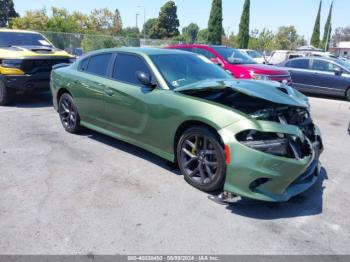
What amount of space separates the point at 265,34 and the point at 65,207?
5016 centimetres

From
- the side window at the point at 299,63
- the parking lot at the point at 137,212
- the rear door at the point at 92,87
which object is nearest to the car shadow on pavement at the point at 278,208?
the parking lot at the point at 137,212

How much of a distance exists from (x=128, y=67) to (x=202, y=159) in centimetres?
188

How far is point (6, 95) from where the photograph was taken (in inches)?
316

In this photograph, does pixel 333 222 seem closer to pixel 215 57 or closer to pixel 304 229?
pixel 304 229

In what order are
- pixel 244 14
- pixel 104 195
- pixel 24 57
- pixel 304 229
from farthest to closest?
pixel 244 14, pixel 24 57, pixel 104 195, pixel 304 229

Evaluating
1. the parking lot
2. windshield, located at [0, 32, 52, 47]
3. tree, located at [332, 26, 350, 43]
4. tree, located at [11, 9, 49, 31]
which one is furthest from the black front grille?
tree, located at [332, 26, 350, 43]

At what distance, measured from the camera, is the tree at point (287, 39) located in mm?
49759

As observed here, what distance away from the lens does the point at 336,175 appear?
14.8 feet

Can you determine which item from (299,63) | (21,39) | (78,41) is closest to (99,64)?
(21,39)

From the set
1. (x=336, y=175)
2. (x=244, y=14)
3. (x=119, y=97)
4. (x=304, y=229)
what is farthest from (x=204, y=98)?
(x=244, y=14)

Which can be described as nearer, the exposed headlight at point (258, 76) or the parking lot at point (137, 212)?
the parking lot at point (137, 212)

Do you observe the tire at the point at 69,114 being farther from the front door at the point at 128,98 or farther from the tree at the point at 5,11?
the tree at the point at 5,11

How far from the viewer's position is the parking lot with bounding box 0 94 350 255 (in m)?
2.86

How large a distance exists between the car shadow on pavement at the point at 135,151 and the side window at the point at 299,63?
30.2 feet
